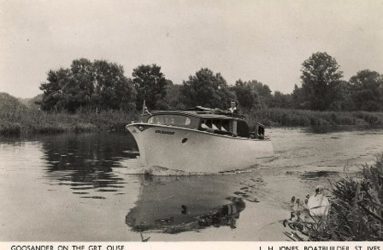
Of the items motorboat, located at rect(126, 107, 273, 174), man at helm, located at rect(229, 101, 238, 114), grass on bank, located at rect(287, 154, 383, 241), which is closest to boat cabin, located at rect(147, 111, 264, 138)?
motorboat, located at rect(126, 107, 273, 174)

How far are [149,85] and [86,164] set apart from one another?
114 feet

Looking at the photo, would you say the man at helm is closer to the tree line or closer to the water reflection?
the water reflection

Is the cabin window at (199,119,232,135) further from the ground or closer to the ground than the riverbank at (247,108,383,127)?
closer to the ground

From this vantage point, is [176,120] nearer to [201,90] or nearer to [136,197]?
[136,197]

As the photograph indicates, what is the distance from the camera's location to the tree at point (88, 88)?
46.3 m

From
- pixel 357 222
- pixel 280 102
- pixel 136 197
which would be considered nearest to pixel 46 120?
pixel 136 197

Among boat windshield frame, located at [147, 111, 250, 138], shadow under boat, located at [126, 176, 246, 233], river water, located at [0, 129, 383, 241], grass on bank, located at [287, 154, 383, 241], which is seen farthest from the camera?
boat windshield frame, located at [147, 111, 250, 138]

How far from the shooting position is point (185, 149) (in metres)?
16.0

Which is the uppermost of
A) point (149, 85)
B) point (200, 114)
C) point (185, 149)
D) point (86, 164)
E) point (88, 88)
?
point (149, 85)

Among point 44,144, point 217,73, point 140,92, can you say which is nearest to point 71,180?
point 44,144

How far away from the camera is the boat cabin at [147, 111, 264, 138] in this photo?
52.9 feet

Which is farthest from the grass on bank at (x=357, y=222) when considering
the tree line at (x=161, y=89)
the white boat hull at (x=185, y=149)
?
the tree line at (x=161, y=89)

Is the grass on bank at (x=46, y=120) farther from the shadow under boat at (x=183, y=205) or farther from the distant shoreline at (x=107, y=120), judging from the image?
the shadow under boat at (x=183, y=205)

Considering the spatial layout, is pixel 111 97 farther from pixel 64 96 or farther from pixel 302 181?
pixel 302 181
